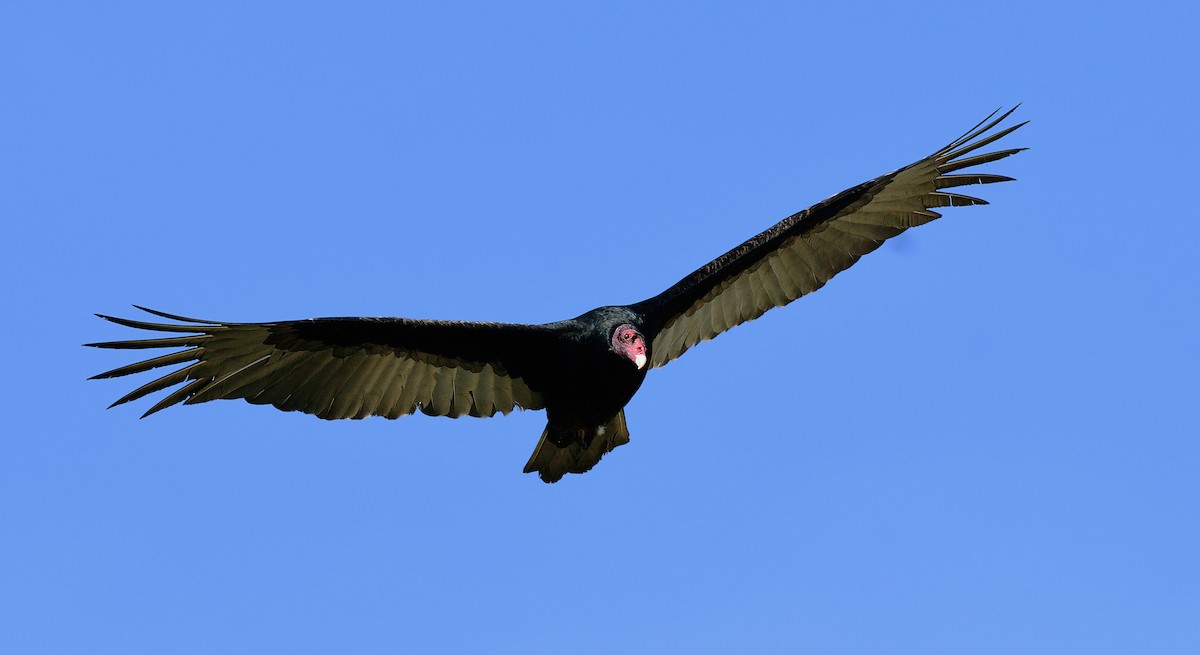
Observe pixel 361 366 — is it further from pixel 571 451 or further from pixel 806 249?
pixel 806 249

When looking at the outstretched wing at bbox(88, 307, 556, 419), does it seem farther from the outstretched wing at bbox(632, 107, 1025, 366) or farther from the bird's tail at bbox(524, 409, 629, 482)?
the outstretched wing at bbox(632, 107, 1025, 366)

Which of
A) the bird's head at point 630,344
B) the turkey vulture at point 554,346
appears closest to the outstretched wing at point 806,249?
the turkey vulture at point 554,346

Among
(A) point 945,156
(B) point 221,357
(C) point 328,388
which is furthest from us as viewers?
(A) point 945,156

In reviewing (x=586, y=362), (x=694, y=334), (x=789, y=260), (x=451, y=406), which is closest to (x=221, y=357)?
(x=451, y=406)

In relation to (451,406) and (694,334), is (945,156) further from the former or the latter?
(451,406)

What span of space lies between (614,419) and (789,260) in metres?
1.81

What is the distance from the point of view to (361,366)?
829 cm

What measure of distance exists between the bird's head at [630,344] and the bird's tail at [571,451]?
70 cm

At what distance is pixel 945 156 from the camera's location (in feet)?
28.8

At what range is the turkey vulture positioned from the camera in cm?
775

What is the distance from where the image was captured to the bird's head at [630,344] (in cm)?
772

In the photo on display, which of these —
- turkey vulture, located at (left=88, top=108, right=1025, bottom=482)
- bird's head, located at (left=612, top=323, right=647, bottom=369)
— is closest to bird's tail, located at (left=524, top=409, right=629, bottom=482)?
turkey vulture, located at (left=88, top=108, right=1025, bottom=482)

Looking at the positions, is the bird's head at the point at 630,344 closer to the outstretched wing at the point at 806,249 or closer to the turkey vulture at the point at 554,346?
the turkey vulture at the point at 554,346

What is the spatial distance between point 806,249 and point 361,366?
3.16 m
